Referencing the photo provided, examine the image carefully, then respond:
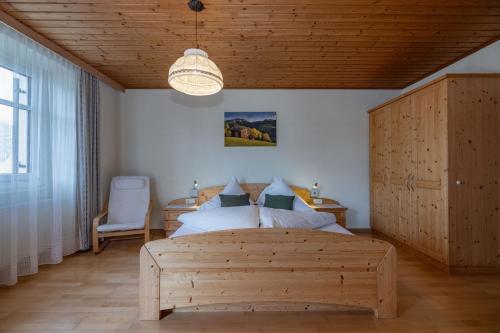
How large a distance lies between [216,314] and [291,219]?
119 centimetres

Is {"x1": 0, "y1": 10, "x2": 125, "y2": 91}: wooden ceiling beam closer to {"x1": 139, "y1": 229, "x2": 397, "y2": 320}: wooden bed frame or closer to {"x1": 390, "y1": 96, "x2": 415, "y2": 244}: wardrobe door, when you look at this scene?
{"x1": 139, "y1": 229, "x2": 397, "y2": 320}: wooden bed frame

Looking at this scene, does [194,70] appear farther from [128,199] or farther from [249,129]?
[128,199]

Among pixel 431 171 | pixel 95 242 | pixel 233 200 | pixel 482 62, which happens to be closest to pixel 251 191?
pixel 233 200

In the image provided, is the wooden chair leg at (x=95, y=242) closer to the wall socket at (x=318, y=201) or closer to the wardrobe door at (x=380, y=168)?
the wall socket at (x=318, y=201)

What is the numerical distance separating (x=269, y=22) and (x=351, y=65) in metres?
1.72

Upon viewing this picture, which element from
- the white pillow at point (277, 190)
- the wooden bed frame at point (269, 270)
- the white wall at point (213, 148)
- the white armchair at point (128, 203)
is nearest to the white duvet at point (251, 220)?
the wooden bed frame at point (269, 270)

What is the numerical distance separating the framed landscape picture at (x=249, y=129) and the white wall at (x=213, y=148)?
0.35ft

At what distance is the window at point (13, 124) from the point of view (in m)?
2.52

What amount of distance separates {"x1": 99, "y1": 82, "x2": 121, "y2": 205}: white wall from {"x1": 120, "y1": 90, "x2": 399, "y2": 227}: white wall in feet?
0.37

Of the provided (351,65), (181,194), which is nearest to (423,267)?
(351,65)

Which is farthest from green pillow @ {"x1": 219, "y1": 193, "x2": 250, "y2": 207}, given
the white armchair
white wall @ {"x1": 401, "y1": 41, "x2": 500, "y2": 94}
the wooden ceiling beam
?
white wall @ {"x1": 401, "y1": 41, "x2": 500, "y2": 94}

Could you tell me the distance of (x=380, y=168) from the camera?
4.16 metres

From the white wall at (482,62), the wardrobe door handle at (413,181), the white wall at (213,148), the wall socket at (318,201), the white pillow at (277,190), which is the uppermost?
the white wall at (482,62)

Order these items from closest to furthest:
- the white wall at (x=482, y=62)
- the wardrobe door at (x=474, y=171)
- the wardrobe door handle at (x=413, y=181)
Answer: the wardrobe door at (x=474, y=171) < the white wall at (x=482, y=62) < the wardrobe door handle at (x=413, y=181)
